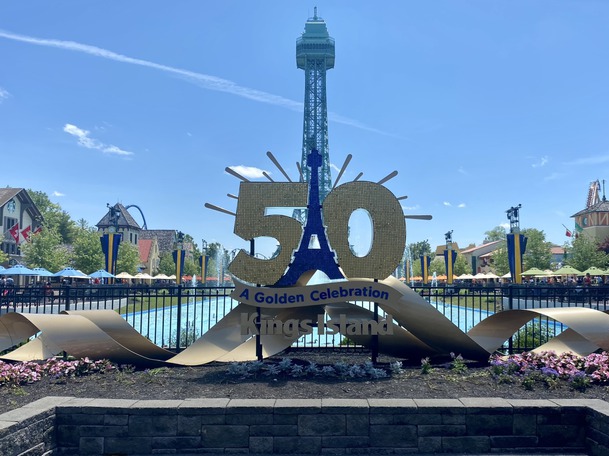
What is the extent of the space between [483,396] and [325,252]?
3.60 meters

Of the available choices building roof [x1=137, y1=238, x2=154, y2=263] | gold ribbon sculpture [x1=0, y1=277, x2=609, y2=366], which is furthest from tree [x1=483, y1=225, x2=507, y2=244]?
gold ribbon sculpture [x1=0, y1=277, x2=609, y2=366]

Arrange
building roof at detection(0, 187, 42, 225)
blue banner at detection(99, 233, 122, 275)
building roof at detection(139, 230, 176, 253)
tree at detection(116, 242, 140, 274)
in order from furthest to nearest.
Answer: building roof at detection(139, 230, 176, 253) → tree at detection(116, 242, 140, 274) → building roof at detection(0, 187, 42, 225) → blue banner at detection(99, 233, 122, 275)

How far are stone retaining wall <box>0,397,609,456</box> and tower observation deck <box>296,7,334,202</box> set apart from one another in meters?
111

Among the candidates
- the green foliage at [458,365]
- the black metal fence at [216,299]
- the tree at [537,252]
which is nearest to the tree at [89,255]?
the black metal fence at [216,299]

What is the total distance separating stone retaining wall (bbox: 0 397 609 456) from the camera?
5.87 m

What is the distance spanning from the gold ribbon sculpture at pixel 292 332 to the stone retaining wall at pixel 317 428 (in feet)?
8.37

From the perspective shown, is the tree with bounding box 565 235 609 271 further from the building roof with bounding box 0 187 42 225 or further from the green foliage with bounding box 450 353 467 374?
the building roof with bounding box 0 187 42 225

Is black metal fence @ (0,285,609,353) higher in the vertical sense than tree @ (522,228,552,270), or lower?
lower

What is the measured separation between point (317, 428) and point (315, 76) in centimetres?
12027

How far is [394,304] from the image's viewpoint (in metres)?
8.74

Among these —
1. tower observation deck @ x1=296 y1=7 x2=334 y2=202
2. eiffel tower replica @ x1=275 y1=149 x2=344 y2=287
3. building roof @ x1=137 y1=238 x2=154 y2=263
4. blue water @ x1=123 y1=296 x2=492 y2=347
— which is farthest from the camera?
tower observation deck @ x1=296 y1=7 x2=334 y2=202

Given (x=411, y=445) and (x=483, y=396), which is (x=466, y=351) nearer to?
(x=483, y=396)

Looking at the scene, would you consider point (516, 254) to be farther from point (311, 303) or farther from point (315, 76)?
point (315, 76)

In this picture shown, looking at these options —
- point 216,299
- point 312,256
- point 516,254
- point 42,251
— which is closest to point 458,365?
point 312,256
